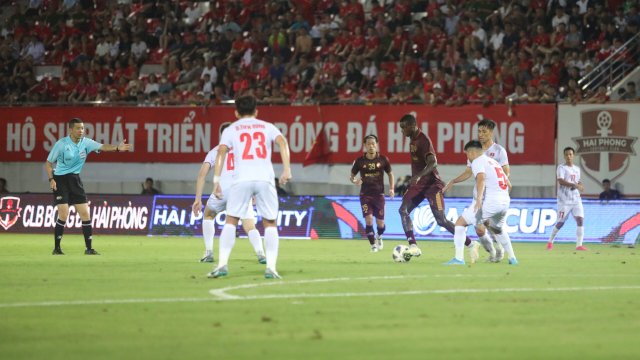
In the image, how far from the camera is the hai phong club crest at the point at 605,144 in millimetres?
27875

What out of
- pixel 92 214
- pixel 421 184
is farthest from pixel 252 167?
pixel 92 214

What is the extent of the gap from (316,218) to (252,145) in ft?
51.1

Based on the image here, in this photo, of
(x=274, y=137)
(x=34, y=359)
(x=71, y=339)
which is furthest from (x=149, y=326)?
(x=274, y=137)

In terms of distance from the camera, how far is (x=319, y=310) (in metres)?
10.6

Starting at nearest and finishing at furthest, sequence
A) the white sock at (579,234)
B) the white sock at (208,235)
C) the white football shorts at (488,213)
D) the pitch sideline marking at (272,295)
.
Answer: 1. the pitch sideline marking at (272,295)
2. the white football shorts at (488,213)
3. the white sock at (208,235)
4. the white sock at (579,234)

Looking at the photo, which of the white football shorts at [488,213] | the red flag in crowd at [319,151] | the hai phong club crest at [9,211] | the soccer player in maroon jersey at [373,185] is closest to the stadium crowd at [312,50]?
the red flag in crowd at [319,151]

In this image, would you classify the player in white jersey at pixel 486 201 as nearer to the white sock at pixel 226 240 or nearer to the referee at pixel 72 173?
the white sock at pixel 226 240

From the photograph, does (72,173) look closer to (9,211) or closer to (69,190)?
(69,190)

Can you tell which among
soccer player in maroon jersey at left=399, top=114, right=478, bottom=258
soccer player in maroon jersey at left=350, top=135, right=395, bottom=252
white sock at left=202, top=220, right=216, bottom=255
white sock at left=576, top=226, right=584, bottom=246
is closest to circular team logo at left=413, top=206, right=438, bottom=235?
white sock at left=576, top=226, right=584, bottom=246

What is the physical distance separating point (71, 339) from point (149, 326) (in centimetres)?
86

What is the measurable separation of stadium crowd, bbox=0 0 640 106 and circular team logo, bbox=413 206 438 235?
303 cm

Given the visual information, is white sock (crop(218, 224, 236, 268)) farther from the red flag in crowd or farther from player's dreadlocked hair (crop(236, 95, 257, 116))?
the red flag in crowd

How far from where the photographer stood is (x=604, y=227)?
1070 inches

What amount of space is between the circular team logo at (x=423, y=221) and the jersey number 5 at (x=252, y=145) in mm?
14992
